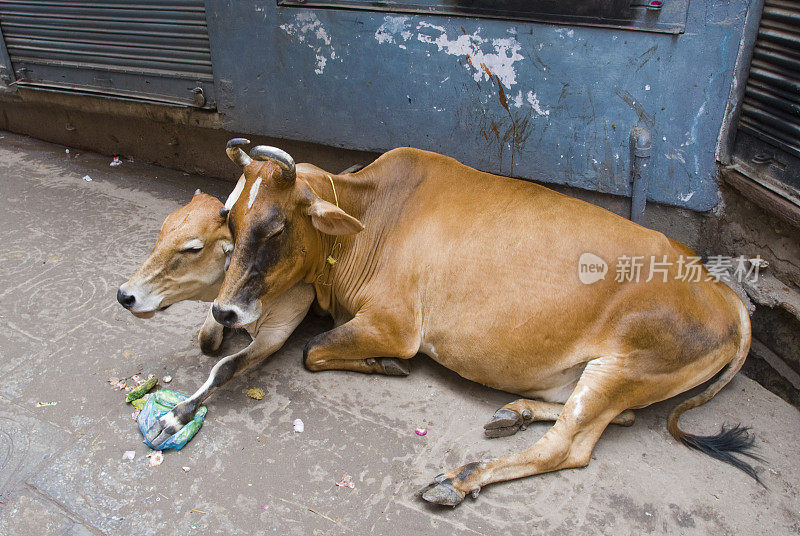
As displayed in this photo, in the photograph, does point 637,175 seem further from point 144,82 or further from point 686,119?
point 144,82

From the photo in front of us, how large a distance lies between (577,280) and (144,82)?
4.78 meters

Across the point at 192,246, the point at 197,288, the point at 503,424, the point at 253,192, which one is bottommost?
the point at 503,424

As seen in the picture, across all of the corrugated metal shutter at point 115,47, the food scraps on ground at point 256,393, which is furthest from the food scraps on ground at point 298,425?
the corrugated metal shutter at point 115,47

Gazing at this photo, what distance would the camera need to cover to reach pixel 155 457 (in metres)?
3.33

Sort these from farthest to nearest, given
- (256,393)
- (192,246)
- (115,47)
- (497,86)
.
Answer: (115,47) < (497,86) < (256,393) < (192,246)

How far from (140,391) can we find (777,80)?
393 cm

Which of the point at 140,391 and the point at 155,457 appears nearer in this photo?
the point at 155,457

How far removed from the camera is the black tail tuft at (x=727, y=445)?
3.35 meters

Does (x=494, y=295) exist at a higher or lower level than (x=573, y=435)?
higher

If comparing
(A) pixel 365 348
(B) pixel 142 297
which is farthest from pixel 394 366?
(B) pixel 142 297

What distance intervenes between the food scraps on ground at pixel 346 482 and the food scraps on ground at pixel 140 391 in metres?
1.29

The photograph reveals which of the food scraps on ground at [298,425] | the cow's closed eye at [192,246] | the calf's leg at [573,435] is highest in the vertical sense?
the cow's closed eye at [192,246]

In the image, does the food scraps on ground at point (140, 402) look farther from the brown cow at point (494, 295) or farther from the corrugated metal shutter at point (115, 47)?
the corrugated metal shutter at point (115, 47)

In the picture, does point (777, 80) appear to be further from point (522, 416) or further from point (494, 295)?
point (522, 416)
